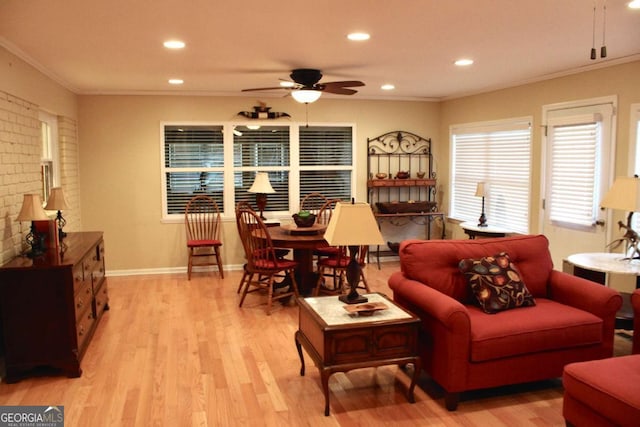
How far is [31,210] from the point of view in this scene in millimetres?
3770

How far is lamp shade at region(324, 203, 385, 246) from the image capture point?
10.2 feet

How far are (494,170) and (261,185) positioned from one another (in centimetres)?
290

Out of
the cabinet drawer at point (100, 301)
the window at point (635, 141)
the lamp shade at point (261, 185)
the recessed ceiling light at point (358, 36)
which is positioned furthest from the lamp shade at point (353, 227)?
the lamp shade at point (261, 185)

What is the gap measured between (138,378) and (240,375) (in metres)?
0.69

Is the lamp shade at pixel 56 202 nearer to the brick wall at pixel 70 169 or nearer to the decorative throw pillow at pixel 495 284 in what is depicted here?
the brick wall at pixel 70 169

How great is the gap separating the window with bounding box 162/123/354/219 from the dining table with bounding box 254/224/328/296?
4.96ft

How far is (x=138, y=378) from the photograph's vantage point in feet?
11.6

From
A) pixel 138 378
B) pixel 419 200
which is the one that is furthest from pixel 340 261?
pixel 419 200

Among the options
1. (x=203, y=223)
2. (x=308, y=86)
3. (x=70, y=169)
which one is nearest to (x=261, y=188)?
(x=203, y=223)

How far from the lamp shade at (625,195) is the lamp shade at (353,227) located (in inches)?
73.4

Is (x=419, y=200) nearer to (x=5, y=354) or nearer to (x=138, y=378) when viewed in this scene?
(x=138, y=378)

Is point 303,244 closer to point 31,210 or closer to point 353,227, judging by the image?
point 353,227

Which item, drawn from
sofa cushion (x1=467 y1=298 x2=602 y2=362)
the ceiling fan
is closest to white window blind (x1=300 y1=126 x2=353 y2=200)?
the ceiling fan

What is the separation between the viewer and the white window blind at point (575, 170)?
4.84 metres
